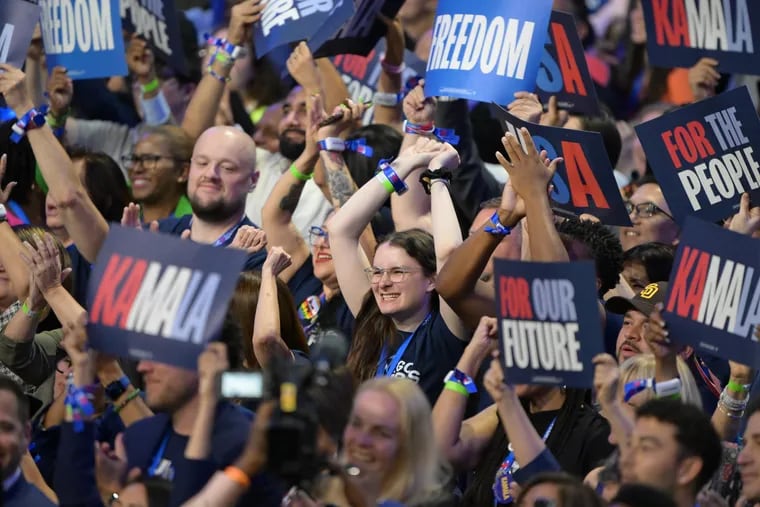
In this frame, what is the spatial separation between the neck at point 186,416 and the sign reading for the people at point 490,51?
2.42 metres

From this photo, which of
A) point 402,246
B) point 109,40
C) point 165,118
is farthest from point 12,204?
point 402,246

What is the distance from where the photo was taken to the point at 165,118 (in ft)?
30.3

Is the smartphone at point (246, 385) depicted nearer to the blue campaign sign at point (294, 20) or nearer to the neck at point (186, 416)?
the neck at point (186, 416)

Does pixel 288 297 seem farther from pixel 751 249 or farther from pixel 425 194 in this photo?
pixel 751 249

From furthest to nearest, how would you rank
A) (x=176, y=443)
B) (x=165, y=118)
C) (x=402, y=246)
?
1. (x=165, y=118)
2. (x=402, y=246)
3. (x=176, y=443)

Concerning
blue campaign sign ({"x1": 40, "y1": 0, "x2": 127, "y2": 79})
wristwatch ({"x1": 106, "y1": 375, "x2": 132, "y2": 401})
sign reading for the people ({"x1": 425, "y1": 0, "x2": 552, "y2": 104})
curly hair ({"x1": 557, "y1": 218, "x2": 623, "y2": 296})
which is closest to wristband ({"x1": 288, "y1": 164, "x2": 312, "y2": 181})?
sign reading for the people ({"x1": 425, "y1": 0, "x2": 552, "y2": 104})

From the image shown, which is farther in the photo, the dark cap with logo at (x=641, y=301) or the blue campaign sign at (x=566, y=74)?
the blue campaign sign at (x=566, y=74)

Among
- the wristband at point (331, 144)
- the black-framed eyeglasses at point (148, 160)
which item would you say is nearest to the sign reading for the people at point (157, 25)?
the black-framed eyeglasses at point (148, 160)

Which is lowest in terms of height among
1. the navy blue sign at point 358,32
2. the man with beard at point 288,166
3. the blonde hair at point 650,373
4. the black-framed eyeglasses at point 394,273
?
the man with beard at point 288,166

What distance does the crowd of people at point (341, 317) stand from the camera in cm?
475

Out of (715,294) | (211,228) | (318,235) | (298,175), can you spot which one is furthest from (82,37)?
(715,294)

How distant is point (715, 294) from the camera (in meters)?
5.13

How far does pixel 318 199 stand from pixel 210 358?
391cm

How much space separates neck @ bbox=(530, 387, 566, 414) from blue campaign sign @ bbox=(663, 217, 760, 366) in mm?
772
